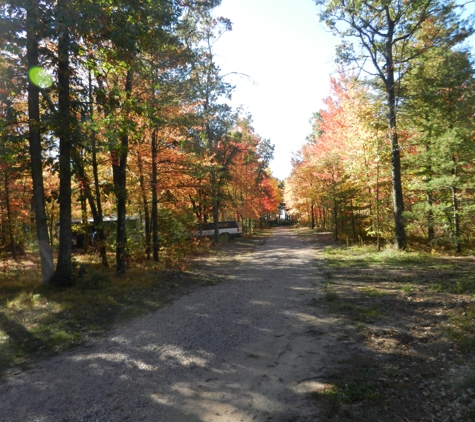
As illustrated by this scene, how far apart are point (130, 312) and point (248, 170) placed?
3222 centimetres

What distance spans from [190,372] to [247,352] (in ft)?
3.18

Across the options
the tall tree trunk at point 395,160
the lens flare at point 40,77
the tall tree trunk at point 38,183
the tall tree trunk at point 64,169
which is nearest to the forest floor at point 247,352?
the tall tree trunk at point 64,169

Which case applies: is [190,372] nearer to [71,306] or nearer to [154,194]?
[71,306]

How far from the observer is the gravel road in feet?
11.7

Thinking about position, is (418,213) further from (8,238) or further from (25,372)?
(8,238)

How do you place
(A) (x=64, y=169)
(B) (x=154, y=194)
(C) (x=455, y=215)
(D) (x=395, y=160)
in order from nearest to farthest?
(A) (x=64, y=169), (C) (x=455, y=215), (B) (x=154, y=194), (D) (x=395, y=160)

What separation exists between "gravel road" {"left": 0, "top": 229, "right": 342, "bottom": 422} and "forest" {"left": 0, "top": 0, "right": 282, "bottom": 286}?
5.16 metres

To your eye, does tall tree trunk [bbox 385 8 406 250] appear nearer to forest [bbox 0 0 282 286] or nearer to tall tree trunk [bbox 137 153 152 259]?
forest [bbox 0 0 282 286]

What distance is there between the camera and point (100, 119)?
10.0 metres

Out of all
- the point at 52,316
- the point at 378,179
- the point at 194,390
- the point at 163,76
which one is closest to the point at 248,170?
the point at 378,179

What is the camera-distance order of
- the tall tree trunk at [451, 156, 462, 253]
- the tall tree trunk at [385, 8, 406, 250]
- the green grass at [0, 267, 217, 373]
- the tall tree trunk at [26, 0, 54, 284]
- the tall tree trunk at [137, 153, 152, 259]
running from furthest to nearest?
the tall tree trunk at [385, 8, 406, 250]
the tall tree trunk at [137, 153, 152, 259]
the tall tree trunk at [451, 156, 462, 253]
the tall tree trunk at [26, 0, 54, 284]
the green grass at [0, 267, 217, 373]

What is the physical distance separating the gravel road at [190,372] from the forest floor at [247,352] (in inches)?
0.8

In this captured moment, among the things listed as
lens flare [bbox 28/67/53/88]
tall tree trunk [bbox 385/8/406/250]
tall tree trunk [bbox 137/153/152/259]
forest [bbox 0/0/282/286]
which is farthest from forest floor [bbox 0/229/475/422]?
lens flare [bbox 28/67/53/88]

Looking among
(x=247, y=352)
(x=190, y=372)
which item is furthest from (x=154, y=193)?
(x=190, y=372)
